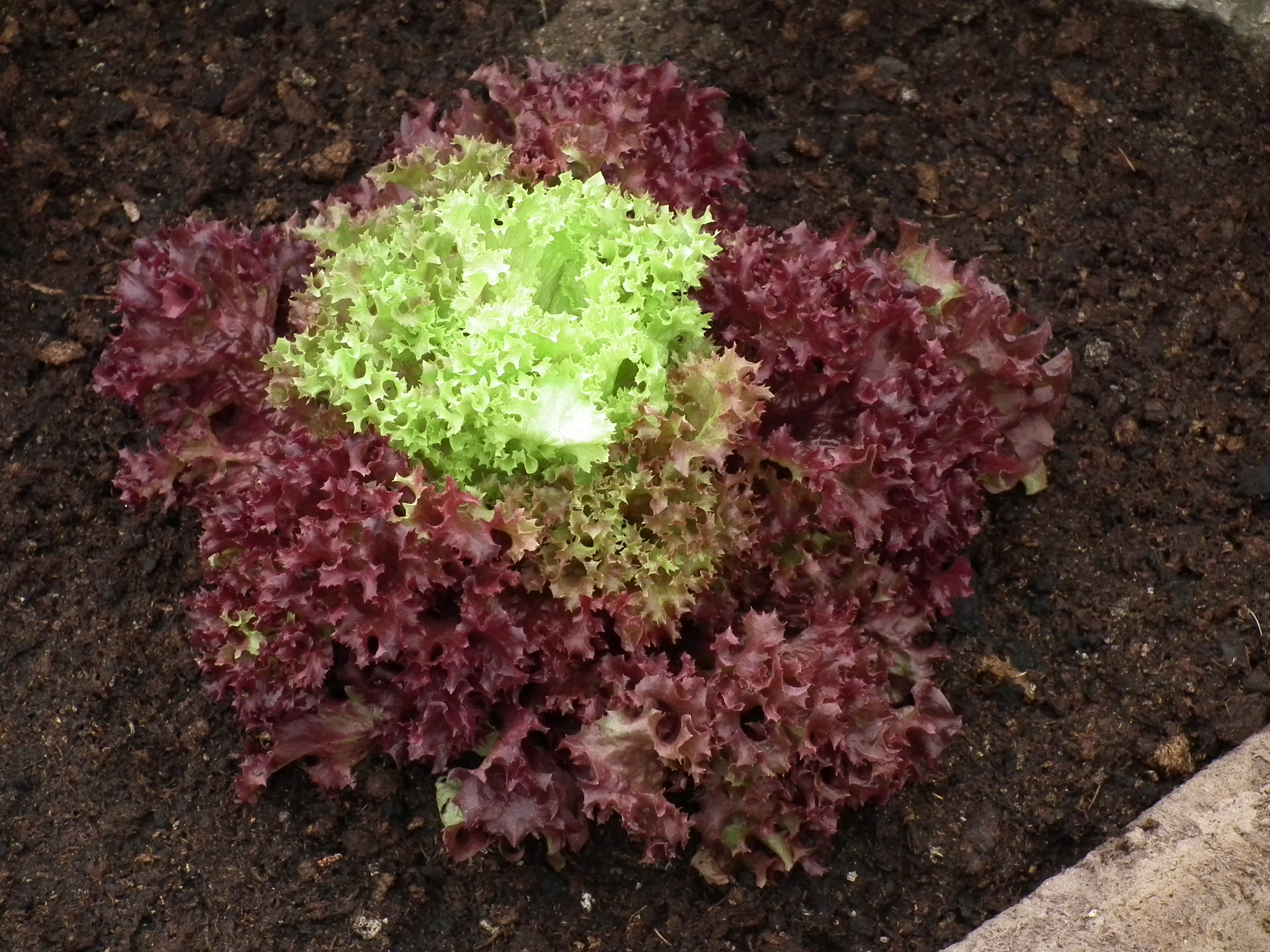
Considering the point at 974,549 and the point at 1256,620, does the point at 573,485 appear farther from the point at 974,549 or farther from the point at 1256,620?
the point at 1256,620

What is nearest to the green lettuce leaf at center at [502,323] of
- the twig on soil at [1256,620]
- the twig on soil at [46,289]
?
the twig on soil at [46,289]

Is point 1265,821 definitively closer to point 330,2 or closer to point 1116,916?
point 1116,916

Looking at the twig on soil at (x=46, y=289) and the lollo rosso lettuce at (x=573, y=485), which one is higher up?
the lollo rosso lettuce at (x=573, y=485)

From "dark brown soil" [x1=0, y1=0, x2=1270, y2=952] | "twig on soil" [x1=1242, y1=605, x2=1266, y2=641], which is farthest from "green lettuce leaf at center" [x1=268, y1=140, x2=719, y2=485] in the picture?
"twig on soil" [x1=1242, y1=605, x2=1266, y2=641]

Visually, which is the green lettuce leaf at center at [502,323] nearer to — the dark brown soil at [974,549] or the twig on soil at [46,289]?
the dark brown soil at [974,549]

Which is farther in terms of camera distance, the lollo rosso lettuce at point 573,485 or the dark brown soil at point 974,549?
the dark brown soil at point 974,549

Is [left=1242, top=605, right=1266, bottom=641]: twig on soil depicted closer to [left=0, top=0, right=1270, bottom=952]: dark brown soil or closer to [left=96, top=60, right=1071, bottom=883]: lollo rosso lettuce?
[left=0, top=0, right=1270, bottom=952]: dark brown soil

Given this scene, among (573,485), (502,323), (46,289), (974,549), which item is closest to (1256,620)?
(974,549)
